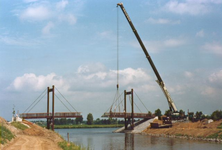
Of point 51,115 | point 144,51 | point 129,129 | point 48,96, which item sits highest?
point 144,51

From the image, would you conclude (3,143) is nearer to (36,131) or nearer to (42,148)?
Result: (42,148)

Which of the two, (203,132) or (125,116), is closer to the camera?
(203,132)

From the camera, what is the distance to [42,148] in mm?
32969

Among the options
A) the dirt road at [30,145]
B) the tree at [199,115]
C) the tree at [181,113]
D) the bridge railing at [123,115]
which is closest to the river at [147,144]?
the dirt road at [30,145]

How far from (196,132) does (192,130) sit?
122 inches

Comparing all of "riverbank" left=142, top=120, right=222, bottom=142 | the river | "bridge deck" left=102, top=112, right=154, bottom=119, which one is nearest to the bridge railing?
"bridge deck" left=102, top=112, right=154, bottom=119

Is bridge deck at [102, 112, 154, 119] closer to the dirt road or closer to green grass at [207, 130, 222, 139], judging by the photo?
green grass at [207, 130, 222, 139]

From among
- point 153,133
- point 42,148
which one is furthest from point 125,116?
point 42,148

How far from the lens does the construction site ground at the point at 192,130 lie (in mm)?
59997

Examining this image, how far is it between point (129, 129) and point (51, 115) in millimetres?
31165

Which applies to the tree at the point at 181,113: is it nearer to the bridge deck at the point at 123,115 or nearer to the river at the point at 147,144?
the bridge deck at the point at 123,115

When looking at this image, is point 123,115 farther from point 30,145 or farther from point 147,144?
point 30,145

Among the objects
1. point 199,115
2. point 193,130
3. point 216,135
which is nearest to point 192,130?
point 193,130

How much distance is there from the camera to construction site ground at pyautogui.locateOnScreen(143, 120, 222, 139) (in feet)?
197
